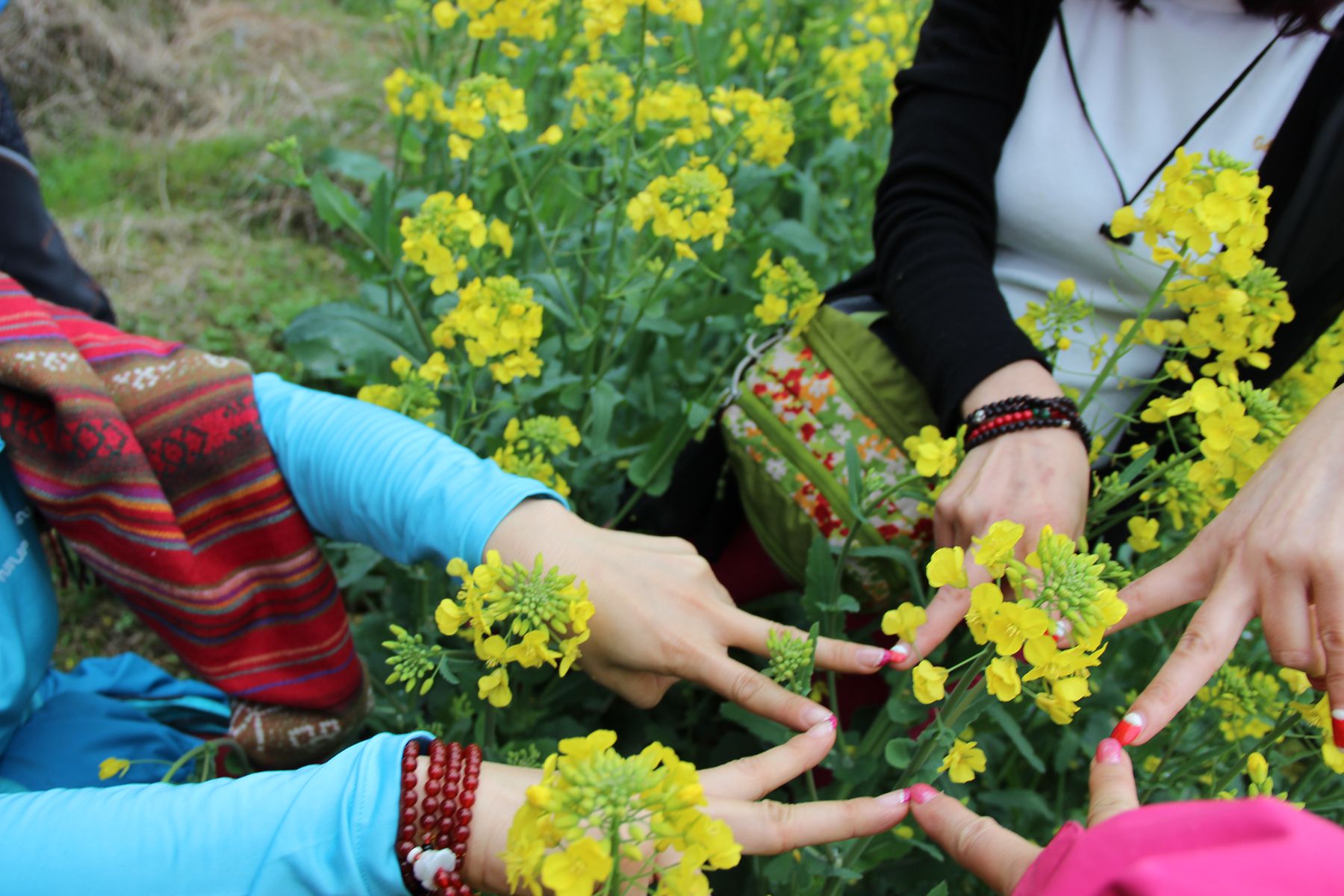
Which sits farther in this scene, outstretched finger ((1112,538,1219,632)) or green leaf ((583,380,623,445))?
green leaf ((583,380,623,445))

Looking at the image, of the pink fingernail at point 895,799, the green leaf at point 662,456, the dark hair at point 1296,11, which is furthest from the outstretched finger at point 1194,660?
the green leaf at point 662,456

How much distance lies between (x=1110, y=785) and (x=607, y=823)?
0.46 metres

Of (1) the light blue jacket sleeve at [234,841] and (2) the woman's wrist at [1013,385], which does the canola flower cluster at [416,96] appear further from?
(1) the light blue jacket sleeve at [234,841]

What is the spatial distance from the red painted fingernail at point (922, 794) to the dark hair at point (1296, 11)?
1.17 metres

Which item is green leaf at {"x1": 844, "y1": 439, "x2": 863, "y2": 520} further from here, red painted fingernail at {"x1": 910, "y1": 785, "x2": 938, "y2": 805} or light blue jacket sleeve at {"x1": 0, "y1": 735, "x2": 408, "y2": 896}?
light blue jacket sleeve at {"x1": 0, "y1": 735, "x2": 408, "y2": 896}

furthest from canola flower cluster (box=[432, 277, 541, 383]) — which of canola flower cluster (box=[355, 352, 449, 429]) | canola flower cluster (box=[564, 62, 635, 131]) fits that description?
canola flower cluster (box=[564, 62, 635, 131])

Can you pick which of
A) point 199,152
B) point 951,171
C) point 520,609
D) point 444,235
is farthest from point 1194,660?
point 199,152

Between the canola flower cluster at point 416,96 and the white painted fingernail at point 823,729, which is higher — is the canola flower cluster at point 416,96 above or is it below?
above

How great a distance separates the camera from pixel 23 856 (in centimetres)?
93

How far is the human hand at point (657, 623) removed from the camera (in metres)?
1.07

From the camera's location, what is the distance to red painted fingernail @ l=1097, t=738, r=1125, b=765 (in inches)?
33.7

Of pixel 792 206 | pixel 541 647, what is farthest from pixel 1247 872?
pixel 792 206

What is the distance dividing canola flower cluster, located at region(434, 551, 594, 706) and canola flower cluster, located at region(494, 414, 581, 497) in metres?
0.51

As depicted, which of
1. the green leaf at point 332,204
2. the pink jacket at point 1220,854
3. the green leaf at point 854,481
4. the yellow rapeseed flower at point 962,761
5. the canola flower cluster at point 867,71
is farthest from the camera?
the canola flower cluster at point 867,71
